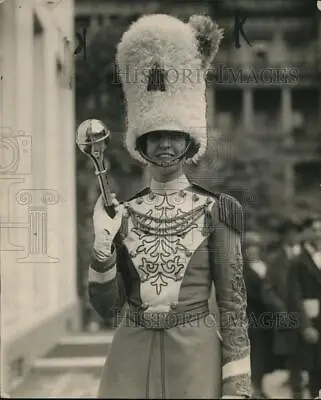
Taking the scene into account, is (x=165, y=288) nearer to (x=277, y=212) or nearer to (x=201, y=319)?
(x=201, y=319)

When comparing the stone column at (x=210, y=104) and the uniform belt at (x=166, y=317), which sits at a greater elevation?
the stone column at (x=210, y=104)

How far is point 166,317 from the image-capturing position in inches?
115

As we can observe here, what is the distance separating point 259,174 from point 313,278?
1.63 ft

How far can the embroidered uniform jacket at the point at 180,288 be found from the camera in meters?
2.92

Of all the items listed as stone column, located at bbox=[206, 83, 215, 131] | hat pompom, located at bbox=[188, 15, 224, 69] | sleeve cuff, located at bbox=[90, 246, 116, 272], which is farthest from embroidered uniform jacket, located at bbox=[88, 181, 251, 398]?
hat pompom, located at bbox=[188, 15, 224, 69]

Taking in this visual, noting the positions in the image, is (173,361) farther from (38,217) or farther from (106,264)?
(38,217)

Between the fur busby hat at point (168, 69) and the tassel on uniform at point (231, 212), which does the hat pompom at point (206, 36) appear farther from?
the tassel on uniform at point (231, 212)

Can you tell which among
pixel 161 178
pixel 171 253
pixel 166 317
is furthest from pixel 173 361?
pixel 161 178

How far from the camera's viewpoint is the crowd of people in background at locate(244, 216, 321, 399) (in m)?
3.02

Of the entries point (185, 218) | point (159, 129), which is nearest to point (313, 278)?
point (185, 218)

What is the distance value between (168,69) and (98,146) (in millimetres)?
362

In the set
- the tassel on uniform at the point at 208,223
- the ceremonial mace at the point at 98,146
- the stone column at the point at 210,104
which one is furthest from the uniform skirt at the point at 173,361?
the stone column at the point at 210,104

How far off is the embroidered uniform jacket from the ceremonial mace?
0.26 feet

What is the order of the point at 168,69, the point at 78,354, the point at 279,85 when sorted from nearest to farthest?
the point at 168,69, the point at 279,85, the point at 78,354
